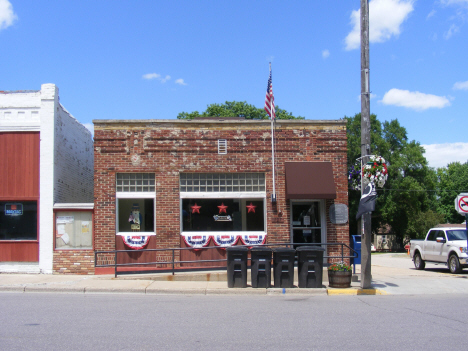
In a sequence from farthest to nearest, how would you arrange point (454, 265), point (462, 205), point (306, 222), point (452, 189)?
point (452, 189) → point (454, 265) → point (462, 205) → point (306, 222)

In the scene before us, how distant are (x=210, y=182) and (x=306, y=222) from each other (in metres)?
3.48

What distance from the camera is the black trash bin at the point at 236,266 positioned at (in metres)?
12.5

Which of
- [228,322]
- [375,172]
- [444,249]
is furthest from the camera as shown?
[444,249]

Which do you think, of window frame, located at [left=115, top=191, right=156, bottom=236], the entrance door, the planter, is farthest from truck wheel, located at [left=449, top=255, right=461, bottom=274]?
window frame, located at [left=115, top=191, right=156, bottom=236]

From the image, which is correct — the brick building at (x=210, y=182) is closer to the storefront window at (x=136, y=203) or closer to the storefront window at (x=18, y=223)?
the storefront window at (x=136, y=203)

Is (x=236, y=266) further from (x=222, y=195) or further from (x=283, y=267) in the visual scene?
(x=222, y=195)

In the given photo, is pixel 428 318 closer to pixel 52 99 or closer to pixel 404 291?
pixel 404 291

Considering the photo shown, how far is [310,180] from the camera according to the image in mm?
14906

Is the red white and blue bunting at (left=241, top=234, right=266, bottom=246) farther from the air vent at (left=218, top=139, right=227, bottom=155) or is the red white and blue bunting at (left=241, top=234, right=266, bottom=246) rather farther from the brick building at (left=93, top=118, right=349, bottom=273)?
the air vent at (left=218, top=139, right=227, bottom=155)

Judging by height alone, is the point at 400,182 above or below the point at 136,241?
above

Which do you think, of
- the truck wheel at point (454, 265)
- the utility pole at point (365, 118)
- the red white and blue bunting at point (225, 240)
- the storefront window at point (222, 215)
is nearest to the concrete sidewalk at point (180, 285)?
the utility pole at point (365, 118)

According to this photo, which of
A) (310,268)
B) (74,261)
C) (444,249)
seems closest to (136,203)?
(74,261)

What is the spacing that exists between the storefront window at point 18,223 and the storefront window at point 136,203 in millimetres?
2875

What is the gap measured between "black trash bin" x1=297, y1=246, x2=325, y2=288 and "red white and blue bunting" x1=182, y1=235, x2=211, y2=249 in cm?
373
